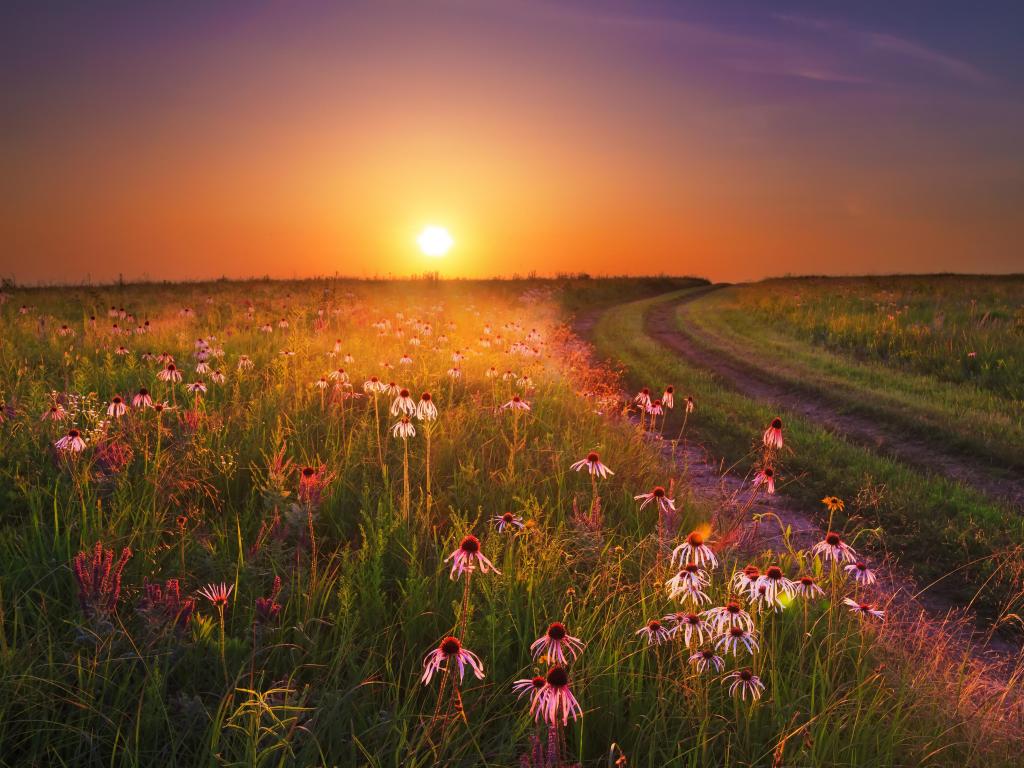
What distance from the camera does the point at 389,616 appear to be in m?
2.90

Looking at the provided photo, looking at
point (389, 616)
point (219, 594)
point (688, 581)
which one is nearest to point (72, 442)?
point (219, 594)

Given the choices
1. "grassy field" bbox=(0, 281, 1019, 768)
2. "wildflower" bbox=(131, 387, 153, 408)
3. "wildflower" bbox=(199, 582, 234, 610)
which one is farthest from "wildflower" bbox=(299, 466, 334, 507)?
"wildflower" bbox=(131, 387, 153, 408)

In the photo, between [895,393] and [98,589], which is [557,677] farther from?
[895,393]

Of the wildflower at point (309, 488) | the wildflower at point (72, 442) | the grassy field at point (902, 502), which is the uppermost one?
the wildflower at point (72, 442)

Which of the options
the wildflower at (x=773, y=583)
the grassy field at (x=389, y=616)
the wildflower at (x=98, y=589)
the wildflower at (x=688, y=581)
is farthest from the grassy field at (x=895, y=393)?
the wildflower at (x=98, y=589)

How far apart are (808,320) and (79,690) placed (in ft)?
60.7

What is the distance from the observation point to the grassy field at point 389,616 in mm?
2139

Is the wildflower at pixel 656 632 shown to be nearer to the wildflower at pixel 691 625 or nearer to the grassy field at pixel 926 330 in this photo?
the wildflower at pixel 691 625

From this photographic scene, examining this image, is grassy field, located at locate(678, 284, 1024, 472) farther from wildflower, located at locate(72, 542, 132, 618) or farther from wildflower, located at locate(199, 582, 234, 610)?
wildflower, located at locate(72, 542, 132, 618)

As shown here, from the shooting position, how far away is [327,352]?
28.9ft

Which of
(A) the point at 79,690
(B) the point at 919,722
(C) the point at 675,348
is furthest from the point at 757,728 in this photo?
(C) the point at 675,348

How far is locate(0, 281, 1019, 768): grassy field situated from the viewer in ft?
7.02

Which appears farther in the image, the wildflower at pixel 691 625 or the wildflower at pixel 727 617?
the wildflower at pixel 727 617

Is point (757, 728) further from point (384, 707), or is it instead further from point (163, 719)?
point (163, 719)
